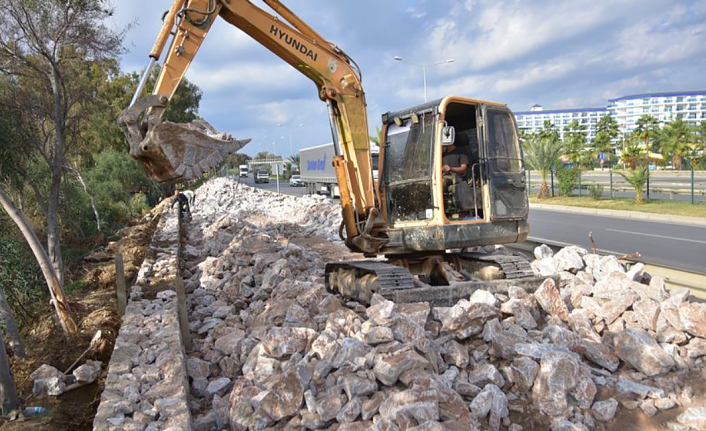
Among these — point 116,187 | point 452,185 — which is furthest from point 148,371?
point 116,187

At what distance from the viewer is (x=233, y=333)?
564 centimetres

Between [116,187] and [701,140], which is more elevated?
[701,140]

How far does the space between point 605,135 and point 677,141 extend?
8.26 m

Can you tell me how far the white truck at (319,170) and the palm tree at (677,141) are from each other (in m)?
43.2

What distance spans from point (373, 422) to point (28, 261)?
30.2 feet

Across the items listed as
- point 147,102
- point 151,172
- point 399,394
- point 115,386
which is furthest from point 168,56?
point 399,394

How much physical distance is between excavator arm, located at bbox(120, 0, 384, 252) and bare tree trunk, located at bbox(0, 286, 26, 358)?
2143 mm

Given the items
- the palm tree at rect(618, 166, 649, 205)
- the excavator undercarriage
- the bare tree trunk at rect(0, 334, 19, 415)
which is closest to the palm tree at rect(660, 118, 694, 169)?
the palm tree at rect(618, 166, 649, 205)

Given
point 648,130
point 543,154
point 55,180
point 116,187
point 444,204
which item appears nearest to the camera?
point 444,204

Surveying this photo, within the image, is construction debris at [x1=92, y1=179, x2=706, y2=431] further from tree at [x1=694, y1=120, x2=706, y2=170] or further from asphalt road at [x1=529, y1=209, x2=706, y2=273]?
tree at [x1=694, y1=120, x2=706, y2=170]

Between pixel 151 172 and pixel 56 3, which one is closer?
pixel 151 172

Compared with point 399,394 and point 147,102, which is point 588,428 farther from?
point 147,102

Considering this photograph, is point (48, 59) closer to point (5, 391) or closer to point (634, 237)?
point (5, 391)

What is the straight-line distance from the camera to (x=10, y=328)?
216 inches
